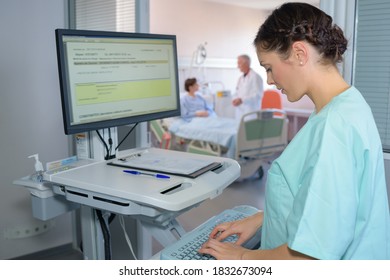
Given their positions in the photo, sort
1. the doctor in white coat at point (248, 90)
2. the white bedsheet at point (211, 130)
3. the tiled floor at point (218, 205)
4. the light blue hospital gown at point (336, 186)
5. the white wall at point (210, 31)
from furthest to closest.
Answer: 1. the white wall at point (210, 31)
2. the doctor in white coat at point (248, 90)
3. the white bedsheet at point (211, 130)
4. the tiled floor at point (218, 205)
5. the light blue hospital gown at point (336, 186)

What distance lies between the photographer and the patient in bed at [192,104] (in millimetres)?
5879

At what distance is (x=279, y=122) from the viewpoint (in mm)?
4801

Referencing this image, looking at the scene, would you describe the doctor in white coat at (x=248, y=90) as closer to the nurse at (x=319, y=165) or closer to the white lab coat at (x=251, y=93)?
the white lab coat at (x=251, y=93)

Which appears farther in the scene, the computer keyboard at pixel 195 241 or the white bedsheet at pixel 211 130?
the white bedsheet at pixel 211 130

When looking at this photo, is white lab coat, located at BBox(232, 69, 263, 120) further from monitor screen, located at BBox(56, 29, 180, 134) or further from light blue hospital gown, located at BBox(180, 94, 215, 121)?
monitor screen, located at BBox(56, 29, 180, 134)

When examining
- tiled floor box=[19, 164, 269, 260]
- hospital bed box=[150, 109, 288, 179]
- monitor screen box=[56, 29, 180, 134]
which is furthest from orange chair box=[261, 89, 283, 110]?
monitor screen box=[56, 29, 180, 134]

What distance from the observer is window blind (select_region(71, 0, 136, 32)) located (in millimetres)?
2426

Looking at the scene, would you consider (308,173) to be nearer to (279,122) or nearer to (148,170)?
(148,170)

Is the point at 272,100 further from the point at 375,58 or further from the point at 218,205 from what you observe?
the point at 375,58

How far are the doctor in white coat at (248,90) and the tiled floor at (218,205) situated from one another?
114 centimetres

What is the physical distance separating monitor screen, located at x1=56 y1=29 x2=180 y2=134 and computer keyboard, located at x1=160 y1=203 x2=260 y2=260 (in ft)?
1.76

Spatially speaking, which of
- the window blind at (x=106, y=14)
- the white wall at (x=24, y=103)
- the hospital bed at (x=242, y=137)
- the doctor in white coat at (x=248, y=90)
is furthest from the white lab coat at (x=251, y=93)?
the white wall at (x=24, y=103)
